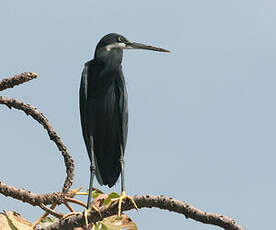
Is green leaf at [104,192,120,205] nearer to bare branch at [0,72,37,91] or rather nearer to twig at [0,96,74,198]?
twig at [0,96,74,198]

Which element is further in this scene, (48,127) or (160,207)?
(48,127)

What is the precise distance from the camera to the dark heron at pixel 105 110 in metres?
5.83

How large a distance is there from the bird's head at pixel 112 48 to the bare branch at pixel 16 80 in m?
2.53

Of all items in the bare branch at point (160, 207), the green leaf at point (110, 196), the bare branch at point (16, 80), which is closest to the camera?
the bare branch at point (160, 207)

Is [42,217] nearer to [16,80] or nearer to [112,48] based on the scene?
[16,80]

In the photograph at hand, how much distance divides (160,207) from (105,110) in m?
2.44

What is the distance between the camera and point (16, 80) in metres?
3.56

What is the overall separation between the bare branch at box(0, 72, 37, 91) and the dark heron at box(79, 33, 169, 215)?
6.99ft

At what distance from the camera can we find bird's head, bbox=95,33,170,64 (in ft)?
20.1

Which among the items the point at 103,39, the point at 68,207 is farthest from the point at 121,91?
the point at 68,207

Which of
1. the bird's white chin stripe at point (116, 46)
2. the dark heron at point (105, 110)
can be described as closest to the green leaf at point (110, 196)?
the dark heron at point (105, 110)

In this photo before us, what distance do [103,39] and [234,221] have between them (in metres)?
3.51

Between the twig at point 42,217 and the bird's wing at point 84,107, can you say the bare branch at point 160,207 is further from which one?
the bird's wing at point 84,107

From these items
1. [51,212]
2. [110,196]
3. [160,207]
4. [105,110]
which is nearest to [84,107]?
[105,110]
